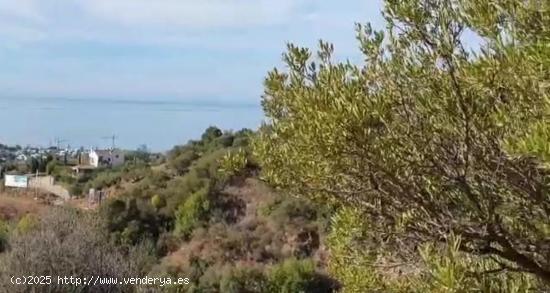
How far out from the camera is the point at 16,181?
41094mm

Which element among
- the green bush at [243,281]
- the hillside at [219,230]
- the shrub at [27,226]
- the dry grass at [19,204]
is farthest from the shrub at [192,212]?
the shrub at [27,226]

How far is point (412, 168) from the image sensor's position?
385 centimetres

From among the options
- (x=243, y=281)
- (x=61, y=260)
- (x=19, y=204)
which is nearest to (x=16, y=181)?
(x=19, y=204)

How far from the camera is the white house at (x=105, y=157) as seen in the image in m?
54.9

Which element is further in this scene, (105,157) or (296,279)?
(105,157)

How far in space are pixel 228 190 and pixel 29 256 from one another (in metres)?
19.7

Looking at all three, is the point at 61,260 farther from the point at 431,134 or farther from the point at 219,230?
the point at 219,230

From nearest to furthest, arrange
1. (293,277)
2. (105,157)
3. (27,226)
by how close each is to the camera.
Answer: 1. (27,226)
2. (293,277)
3. (105,157)

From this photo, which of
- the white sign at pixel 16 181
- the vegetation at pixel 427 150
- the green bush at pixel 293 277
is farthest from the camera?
the white sign at pixel 16 181

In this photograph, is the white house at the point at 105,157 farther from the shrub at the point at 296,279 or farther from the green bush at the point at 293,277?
the shrub at the point at 296,279

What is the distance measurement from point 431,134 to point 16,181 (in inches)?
1572

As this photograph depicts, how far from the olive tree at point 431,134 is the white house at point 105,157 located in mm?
50589

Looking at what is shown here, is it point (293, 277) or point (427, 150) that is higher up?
point (427, 150)

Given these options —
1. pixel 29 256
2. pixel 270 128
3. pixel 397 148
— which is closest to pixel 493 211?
pixel 397 148
